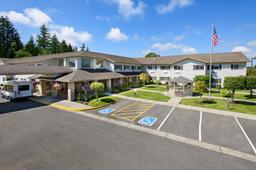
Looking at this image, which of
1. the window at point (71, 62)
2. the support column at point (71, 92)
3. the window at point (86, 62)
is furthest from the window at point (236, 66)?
the window at point (71, 62)

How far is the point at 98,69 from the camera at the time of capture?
1112 inches

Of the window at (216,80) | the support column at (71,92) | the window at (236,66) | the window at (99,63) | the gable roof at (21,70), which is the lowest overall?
the support column at (71,92)

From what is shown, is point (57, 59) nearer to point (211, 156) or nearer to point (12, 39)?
point (211, 156)

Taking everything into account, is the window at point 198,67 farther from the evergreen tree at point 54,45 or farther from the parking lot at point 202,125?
the evergreen tree at point 54,45

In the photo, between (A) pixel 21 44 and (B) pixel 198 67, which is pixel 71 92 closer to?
(B) pixel 198 67

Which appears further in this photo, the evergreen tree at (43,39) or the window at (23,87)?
the evergreen tree at (43,39)

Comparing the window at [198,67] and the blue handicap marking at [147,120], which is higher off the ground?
the window at [198,67]

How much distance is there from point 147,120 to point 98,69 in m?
19.1

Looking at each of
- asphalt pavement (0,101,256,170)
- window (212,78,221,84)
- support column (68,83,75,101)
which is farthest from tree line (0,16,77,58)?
window (212,78,221,84)

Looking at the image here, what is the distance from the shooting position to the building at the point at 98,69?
20500mm

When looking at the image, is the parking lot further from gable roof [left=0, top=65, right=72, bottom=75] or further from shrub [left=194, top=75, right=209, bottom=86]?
shrub [left=194, top=75, right=209, bottom=86]

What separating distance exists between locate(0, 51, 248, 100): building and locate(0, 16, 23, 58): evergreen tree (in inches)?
1007

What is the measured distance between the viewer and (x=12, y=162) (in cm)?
626

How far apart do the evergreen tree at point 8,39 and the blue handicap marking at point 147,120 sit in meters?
67.2
